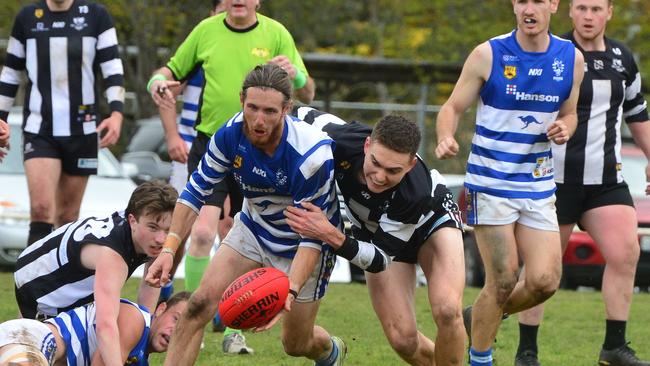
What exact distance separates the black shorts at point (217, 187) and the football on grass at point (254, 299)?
214 centimetres

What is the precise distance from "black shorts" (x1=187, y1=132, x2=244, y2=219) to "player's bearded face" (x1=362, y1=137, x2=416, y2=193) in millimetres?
1926

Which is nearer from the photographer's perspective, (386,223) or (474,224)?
(386,223)

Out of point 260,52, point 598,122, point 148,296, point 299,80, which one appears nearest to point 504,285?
point 598,122

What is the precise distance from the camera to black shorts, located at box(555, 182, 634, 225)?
7.89 m

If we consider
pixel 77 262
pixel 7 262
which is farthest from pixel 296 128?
pixel 7 262

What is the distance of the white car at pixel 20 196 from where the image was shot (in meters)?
13.1

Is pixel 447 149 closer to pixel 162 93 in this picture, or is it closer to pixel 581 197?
pixel 581 197

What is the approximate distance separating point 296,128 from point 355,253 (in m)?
0.64

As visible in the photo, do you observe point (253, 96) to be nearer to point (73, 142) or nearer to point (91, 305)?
point (91, 305)

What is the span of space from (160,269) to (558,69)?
8.13ft

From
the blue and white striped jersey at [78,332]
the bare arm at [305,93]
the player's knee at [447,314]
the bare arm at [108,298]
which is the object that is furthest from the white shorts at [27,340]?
the bare arm at [305,93]

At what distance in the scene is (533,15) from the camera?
716 centimetres

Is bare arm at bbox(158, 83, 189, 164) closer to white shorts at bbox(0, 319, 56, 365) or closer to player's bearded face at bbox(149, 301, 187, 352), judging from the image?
player's bearded face at bbox(149, 301, 187, 352)

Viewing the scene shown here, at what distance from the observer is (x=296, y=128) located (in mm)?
6145
